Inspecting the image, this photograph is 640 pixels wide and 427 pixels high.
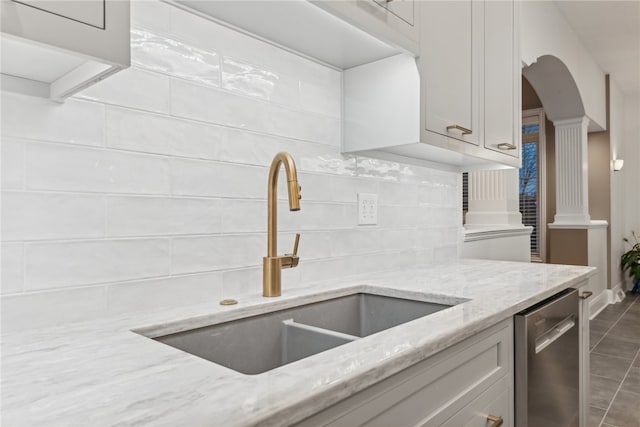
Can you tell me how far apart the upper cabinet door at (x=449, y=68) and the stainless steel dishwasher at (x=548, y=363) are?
676mm

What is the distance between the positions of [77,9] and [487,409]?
1.14m

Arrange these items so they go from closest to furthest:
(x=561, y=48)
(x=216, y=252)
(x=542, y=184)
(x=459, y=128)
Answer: (x=216, y=252), (x=459, y=128), (x=561, y=48), (x=542, y=184)

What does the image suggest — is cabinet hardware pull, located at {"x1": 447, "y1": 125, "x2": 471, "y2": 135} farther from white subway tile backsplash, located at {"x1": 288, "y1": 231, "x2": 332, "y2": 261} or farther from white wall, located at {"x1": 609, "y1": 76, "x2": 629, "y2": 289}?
white wall, located at {"x1": 609, "y1": 76, "x2": 629, "y2": 289}

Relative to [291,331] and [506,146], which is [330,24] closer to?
[291,331]

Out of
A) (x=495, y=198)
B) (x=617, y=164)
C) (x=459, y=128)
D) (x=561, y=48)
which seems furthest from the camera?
(x=617, y=164)

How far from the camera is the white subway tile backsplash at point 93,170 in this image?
882mm

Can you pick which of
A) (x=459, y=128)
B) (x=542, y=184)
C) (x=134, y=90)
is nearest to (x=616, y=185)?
(x=542, y=184)

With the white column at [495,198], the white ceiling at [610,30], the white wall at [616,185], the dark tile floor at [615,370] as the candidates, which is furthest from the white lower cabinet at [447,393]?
the white wall at [616,185]

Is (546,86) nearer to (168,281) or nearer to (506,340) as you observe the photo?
(506,340)

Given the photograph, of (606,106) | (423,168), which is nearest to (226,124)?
(423,168)

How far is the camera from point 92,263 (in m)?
0.95

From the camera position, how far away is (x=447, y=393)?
0.90 m

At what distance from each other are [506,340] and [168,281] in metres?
0.87

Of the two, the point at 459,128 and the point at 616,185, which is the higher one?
the point at 616,185
